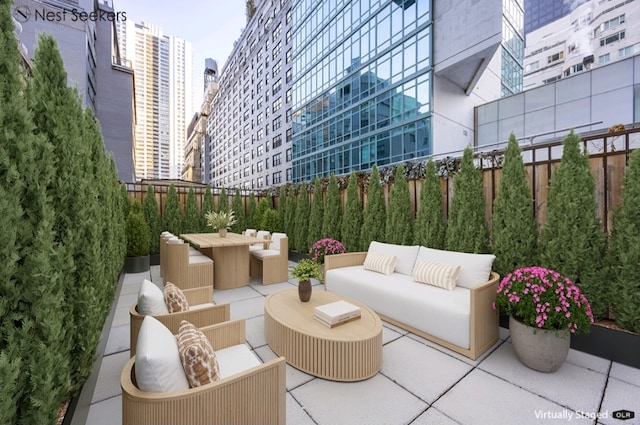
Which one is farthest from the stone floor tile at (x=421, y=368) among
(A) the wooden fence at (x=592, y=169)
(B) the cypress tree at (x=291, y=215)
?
(B) the cypress tree at (x=291, y=215)

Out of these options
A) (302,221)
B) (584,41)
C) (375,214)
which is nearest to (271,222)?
(302,221)

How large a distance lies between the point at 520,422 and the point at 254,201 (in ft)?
27.9

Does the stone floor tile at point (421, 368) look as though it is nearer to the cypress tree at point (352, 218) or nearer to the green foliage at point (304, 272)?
the green foliage at point (304, 272)

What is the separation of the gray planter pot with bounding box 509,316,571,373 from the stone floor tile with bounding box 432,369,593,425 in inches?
15.6

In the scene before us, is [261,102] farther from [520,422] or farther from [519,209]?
[520,422]

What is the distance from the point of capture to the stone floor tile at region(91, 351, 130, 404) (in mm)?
2069

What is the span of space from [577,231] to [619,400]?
1558 mm

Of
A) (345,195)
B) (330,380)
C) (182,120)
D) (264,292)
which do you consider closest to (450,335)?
(330,380)

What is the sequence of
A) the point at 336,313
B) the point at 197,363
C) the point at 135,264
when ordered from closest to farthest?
the point at 197,363, the point at 336,313, the point at 135,264

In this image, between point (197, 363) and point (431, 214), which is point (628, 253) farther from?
point (197, 363)

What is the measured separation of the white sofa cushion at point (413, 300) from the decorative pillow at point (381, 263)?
0.09m

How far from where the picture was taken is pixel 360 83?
545 inches

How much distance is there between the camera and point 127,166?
600 inches

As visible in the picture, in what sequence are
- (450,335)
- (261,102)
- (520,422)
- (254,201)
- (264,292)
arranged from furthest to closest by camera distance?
(261,102)
(254,201)
(264,292)
(450,335)
(520,422)
